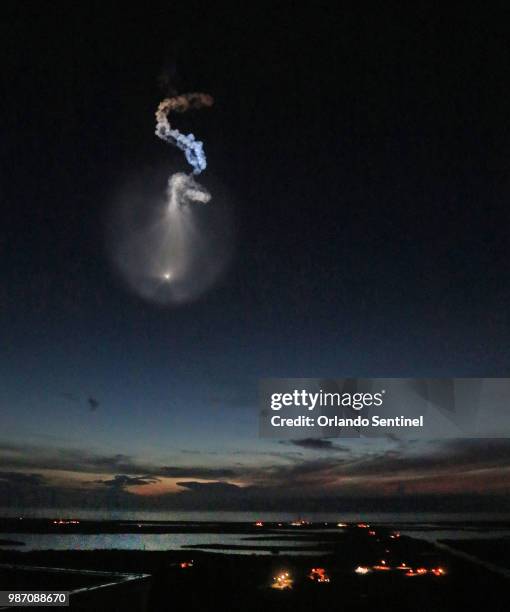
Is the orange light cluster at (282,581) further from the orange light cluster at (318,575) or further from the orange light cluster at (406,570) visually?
the orange light cluster at (406,570)

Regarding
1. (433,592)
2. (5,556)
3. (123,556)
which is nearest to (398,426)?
(433,592)

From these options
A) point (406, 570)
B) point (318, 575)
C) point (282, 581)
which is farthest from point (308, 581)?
point (406, 570)

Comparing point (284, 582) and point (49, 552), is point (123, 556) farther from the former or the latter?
point (284, 582)

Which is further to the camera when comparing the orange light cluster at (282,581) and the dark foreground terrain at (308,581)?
the orange light cluster at (282,581)

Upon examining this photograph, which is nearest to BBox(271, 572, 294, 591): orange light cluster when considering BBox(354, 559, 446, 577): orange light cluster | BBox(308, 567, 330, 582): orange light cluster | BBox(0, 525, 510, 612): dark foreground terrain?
BBox(0, 525, 510, 612): dark foreground terrain

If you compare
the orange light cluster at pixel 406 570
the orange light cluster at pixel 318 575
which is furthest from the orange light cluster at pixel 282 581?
the orange light cluster at pixel 406 570

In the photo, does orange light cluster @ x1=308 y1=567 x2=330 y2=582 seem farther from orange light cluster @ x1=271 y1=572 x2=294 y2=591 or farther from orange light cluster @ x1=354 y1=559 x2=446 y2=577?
orange light cluster @ x1=354 y1=559 x2=446 y2=577

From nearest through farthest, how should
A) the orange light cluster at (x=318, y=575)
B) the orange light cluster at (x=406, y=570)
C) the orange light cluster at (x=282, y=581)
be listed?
the orange light cluster at (x=282, y=581) < the orange light cluster at (x=318, y=575) < the orange light cluster at (x=406, y=570)

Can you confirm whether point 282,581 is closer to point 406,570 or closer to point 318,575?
point 318,575
